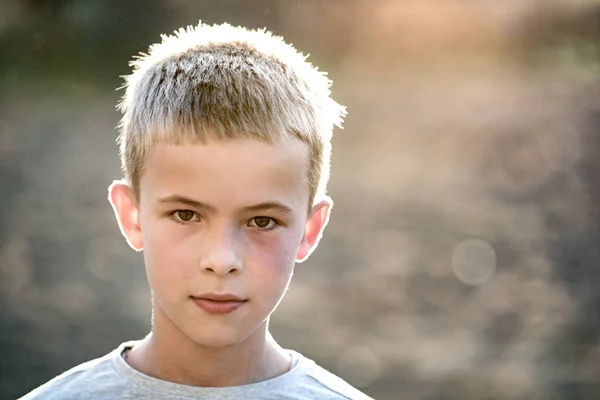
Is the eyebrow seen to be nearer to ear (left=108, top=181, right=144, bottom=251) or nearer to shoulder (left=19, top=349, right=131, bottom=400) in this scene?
ear (left=108, top=181, right=144, bottom=251)

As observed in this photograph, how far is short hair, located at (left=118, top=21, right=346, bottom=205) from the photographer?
6.21 feet

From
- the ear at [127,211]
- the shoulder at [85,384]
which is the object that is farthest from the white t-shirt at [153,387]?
the ear at [127,211]

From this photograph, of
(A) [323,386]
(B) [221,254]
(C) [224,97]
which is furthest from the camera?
(A) [323,386]

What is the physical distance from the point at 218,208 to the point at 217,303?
7.9 inches

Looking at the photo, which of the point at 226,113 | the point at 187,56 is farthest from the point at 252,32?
the point at 226,113

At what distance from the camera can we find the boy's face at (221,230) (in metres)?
1.82

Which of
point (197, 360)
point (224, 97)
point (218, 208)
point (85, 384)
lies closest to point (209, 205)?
point (218, 208)

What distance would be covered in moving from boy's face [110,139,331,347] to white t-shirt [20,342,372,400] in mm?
134

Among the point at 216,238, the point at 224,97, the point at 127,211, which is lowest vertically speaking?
the point at 216,238

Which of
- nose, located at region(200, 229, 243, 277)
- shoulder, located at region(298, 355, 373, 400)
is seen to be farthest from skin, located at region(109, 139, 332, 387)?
shoulder, located at region(298, 355, 373, 400)

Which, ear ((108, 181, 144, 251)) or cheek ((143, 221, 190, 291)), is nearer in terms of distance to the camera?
cheek ((143, 221, 190, 291))

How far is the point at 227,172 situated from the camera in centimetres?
182

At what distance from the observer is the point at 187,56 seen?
2049 mm

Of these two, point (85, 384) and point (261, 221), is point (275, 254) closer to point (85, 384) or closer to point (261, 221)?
point (261, 221)
